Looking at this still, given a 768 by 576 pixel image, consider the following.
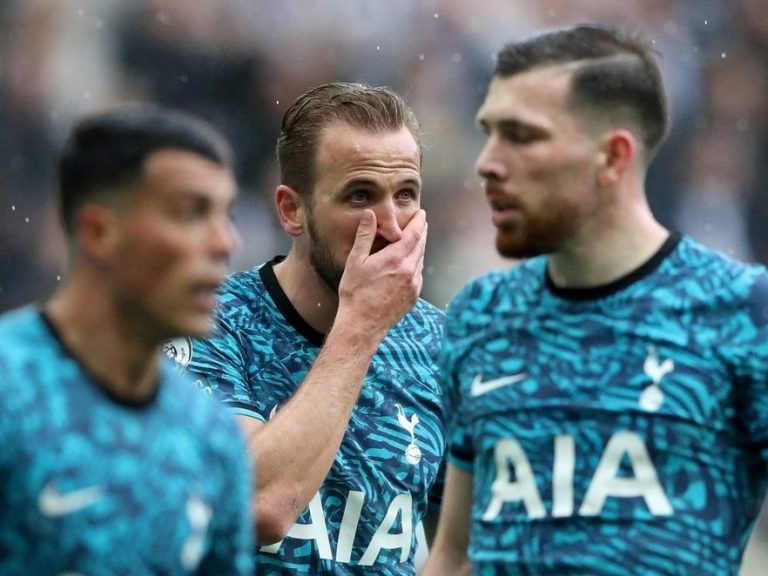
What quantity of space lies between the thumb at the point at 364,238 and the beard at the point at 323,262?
11 centimetres

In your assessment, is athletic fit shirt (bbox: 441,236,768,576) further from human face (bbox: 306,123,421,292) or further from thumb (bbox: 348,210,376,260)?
human face (bbox: 306,123,421,292)

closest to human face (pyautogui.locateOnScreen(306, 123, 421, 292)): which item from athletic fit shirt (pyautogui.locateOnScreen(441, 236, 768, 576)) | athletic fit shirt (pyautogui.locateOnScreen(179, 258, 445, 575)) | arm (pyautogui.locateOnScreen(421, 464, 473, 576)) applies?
athletic fit shirt (pyautogui.locateOnScreen(179, 258, 445, 575))

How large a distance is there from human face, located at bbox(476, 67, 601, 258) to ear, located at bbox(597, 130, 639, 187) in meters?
0.02

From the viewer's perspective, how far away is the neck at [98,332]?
8.65 ft

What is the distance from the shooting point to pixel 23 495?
2510 millimetres

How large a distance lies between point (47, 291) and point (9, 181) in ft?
2.07

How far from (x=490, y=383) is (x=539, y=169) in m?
0.48

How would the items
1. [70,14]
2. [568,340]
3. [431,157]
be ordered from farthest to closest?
[431,157] < [70,14] < [568,340]

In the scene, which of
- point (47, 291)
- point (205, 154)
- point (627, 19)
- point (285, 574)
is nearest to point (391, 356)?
point (285, 574)

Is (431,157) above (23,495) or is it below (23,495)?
above

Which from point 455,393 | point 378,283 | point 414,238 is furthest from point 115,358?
point 414,238

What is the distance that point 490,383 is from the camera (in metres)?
3.52

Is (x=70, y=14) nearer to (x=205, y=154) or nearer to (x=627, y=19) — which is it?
(x=627, y=19)

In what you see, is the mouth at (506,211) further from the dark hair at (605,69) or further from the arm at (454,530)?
the arm at (454,530)
